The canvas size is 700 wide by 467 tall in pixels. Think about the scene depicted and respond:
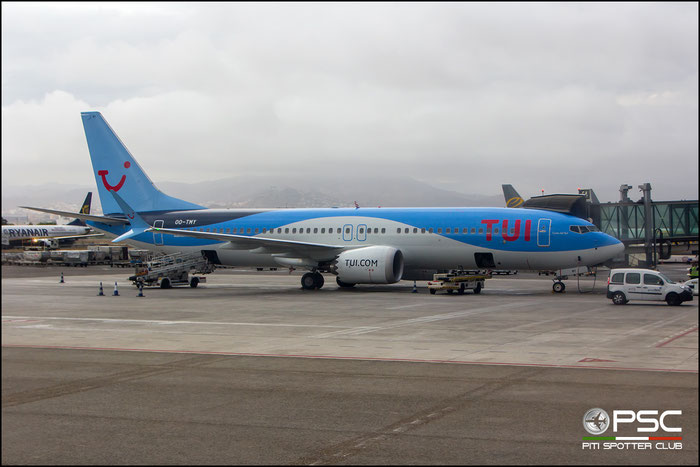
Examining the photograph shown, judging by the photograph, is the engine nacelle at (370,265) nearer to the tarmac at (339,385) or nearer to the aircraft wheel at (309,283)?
the aircraft wheel at (309,283)

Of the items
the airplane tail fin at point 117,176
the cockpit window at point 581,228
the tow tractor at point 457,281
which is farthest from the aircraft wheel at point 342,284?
the cockpit window at point 581,228

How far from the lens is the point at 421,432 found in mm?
10547

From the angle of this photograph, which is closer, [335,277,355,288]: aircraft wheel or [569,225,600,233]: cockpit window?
[569,225,600,233]: cockpit window

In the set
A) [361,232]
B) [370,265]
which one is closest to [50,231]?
[361,232]

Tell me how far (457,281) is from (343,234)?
8042mm

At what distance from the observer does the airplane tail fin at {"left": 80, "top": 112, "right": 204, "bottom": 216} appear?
156 feet

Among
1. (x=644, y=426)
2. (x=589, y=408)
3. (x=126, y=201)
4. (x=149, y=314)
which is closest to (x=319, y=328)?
(x=149, y=314)

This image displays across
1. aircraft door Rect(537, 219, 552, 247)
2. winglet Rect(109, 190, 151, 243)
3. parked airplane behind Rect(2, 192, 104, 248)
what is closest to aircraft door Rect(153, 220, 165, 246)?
winglet Rect(109, 190, 151, 243)

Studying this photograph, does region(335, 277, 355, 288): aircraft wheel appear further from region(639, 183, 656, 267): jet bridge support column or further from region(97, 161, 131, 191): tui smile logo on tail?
region(639, 183, 656, 267): jet bridge support column

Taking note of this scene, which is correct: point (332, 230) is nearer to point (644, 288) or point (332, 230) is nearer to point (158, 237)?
point (158, 237)

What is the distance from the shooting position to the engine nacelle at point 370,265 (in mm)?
38531

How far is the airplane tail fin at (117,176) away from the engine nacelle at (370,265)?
14.7 m

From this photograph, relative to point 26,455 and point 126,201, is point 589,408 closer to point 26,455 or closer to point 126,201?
point 26,455

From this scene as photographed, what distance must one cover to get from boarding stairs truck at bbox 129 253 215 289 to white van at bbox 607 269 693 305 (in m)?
25.8
